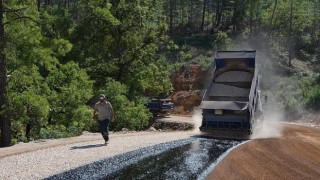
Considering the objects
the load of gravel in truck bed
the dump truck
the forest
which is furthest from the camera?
the load of gravel in truck bed

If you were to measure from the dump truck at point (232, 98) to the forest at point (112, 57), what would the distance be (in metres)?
6.60

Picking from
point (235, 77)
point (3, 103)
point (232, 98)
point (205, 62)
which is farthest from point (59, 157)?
point (205, 62)

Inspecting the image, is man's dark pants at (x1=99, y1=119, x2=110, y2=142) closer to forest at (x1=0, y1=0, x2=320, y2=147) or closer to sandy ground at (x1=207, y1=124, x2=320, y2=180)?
forest at (x1=0, y1=0, x2=320, y2=147)

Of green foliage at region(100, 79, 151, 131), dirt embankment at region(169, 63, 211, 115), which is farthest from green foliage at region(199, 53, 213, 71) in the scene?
green foliage at region(100, 79, 151, 131)

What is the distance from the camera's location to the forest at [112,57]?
617 inches

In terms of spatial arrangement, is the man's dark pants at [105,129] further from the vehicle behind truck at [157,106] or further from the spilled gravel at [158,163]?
the vehicle behind truck at [157,106]

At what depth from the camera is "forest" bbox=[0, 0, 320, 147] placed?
51.4 ft

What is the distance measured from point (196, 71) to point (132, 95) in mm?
21304

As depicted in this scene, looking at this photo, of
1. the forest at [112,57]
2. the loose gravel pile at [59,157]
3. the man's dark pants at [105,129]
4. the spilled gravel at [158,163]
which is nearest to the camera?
the loose gravel pile at [59,157]

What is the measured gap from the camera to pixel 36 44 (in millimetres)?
15461

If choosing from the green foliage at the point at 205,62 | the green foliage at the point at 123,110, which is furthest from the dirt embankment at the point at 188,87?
the green foliage at the point at 123,110

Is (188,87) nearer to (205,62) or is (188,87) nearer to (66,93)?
(205,62)

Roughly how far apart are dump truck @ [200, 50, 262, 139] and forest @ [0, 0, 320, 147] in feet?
21.6

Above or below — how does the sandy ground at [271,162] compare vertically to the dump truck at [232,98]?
below
